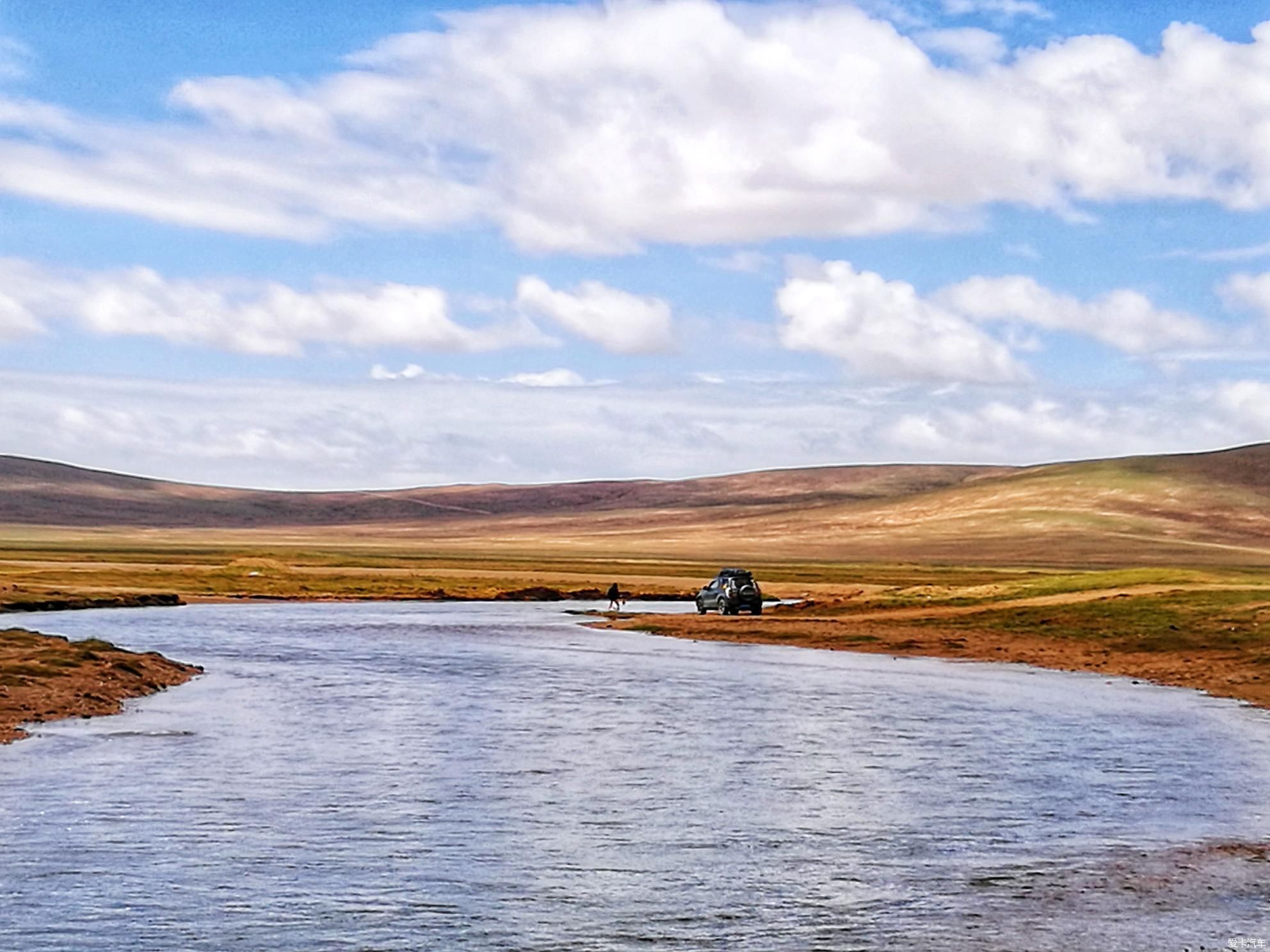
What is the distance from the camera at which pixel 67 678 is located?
37375 mm

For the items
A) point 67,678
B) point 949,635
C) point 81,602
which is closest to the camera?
point 67,678

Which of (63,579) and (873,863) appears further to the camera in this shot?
(63,579)

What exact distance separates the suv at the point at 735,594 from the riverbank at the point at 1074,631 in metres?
2.84

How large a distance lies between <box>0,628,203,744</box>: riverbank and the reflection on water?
1.02m

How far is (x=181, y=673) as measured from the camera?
4484 cm

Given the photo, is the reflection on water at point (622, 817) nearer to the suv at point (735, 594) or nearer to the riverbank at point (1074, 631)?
the riverbank at point (1074, 631)

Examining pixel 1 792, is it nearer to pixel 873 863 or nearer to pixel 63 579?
pixel 873 863

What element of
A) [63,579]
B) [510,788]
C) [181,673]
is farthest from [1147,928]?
[63,579]

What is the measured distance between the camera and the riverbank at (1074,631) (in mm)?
48594

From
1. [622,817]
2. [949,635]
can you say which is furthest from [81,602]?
[622,817]

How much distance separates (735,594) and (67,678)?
5339 cm

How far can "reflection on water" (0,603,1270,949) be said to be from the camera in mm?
15680

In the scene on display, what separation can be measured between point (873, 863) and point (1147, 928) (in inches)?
154

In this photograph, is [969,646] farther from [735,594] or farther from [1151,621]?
[735,594]
